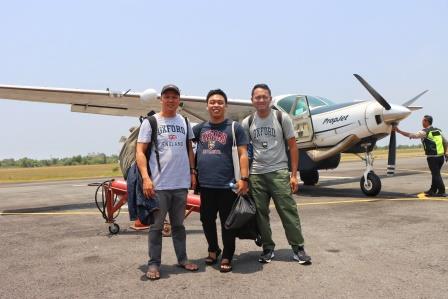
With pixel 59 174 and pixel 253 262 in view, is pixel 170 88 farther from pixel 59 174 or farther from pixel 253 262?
pixel 59 174

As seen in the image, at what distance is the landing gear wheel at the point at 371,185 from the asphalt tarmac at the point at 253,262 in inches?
78.3

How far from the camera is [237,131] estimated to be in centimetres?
415

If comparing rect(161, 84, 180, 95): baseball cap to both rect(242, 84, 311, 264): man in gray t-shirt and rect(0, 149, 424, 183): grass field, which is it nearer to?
rect(242, 84, 311, 264): man in gray t-shirt

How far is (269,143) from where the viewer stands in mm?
4438

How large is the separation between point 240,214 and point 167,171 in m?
0.88

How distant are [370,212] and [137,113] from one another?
384 inches

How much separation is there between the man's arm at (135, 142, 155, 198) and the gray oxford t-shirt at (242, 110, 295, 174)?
1.25 metres

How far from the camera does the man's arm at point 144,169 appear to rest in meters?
3.84

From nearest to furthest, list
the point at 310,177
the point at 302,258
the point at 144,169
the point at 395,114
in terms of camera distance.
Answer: the point at 144,169 < the point at 302,258 < the point at 395,114 < the point at 310,177

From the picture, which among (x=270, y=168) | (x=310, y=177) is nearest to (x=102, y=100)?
(x=310, y=177)

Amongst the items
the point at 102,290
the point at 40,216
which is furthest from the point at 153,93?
the point at 40,216

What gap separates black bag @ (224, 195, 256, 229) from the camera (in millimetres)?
Answer: 3961

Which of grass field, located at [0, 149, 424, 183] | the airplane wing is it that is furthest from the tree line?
the airplane wing

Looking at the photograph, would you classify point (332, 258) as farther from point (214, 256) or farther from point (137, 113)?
point (137, 113)
